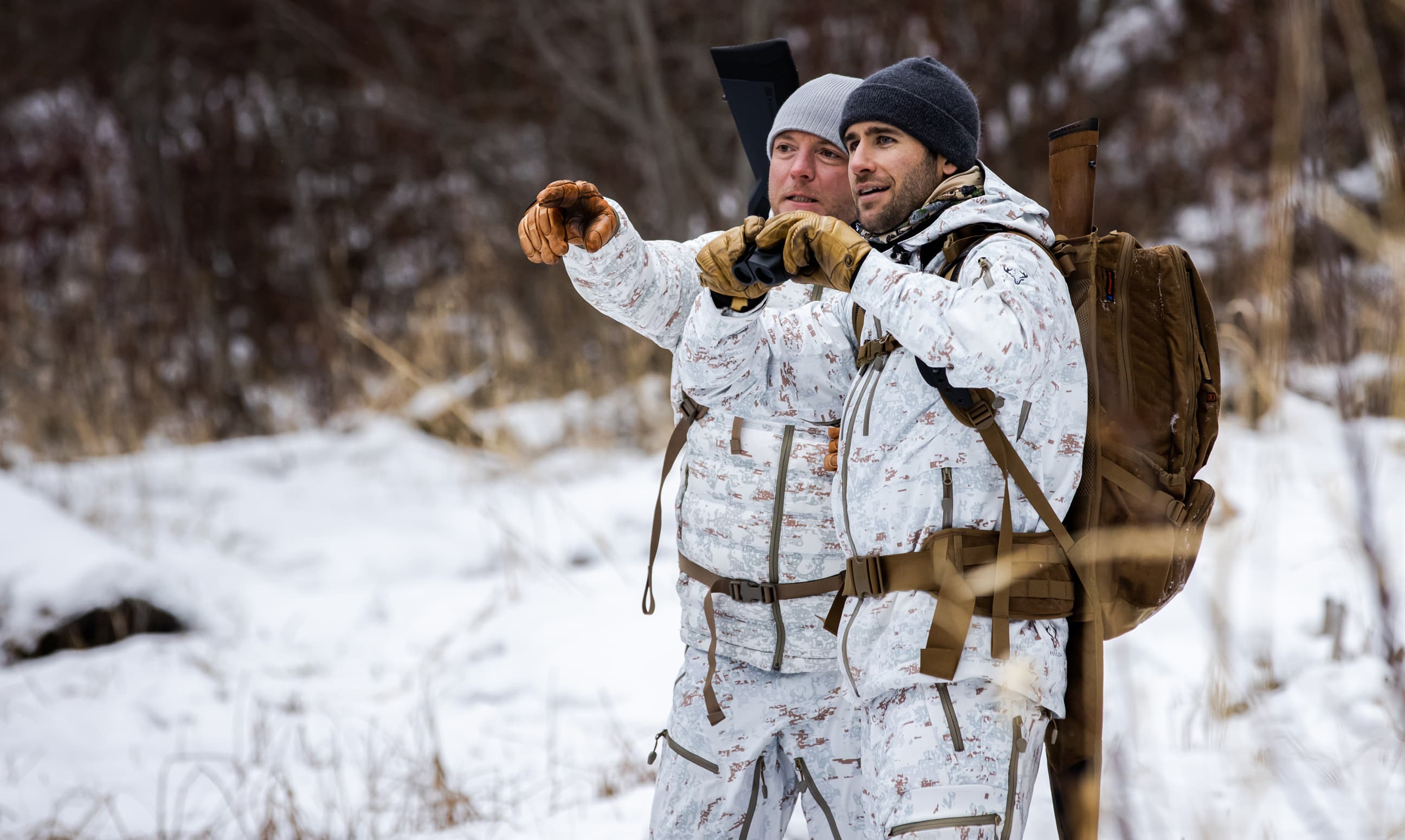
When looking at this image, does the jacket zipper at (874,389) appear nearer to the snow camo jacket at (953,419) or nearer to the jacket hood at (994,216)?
the snow camo jacket at (953,419)

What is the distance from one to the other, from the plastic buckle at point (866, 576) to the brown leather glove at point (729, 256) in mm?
487

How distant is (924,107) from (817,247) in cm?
36

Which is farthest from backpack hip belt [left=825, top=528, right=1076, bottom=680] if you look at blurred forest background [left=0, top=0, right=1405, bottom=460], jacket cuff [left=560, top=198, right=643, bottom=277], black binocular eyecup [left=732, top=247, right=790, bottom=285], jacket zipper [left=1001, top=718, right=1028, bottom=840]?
blurred forest background [left=0, top=0, right=1405, bottom=460]

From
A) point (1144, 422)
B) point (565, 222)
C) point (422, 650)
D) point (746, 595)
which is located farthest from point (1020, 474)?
point (422, 650)

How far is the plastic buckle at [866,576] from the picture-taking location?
69.7 inches

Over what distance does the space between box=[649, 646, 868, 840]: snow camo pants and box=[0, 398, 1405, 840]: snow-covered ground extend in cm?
57

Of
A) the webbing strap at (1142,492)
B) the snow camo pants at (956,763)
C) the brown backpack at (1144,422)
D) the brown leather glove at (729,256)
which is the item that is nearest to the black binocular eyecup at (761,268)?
the brown leather glove at (729,256)

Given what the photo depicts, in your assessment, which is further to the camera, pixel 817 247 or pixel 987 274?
pixel 817 247

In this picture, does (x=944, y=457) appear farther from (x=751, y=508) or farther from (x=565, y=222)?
(x=565, y=222)

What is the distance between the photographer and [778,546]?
2.19 meters

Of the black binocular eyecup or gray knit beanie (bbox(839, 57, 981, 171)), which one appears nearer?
the black binocular eyecup

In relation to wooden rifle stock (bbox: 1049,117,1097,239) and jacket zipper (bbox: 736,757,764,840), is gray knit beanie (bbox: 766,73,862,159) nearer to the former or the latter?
wooden rifle stock (bbox: 1049,117,1097,239)

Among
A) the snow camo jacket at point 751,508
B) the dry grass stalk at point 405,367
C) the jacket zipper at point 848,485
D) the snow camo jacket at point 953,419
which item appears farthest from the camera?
the dry grass stalk at point 405,367

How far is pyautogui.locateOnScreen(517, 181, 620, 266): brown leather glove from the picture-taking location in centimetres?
205
